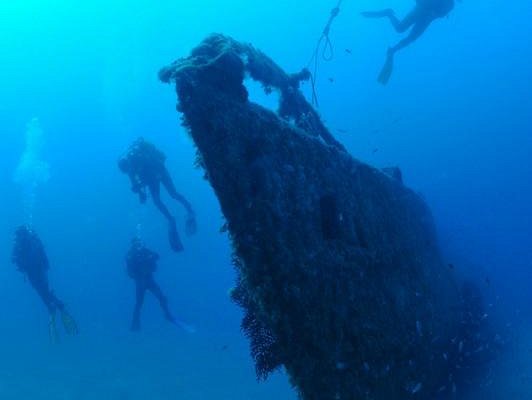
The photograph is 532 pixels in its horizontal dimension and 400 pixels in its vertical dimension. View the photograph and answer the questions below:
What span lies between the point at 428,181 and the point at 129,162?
57.8 feet

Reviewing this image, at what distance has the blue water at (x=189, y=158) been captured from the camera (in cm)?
2145

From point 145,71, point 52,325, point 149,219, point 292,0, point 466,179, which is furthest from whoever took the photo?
point 145,71

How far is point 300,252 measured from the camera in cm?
364

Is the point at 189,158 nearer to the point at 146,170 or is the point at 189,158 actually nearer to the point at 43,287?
the point at 146,170

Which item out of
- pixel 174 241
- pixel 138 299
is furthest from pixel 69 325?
pixel 174 241

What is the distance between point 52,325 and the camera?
12.8 metres

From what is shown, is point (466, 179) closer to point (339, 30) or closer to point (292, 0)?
point (339, 30)

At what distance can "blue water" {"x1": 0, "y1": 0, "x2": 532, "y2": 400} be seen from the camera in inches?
845

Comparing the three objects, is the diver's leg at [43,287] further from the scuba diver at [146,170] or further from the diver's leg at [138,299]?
the scuba diver at [146,170]

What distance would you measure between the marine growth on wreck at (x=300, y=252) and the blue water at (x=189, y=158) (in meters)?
6.33

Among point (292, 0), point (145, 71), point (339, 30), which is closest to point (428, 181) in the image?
point (339, 30)

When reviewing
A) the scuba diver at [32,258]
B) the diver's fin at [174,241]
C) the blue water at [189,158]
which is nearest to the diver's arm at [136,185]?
the diver's fin at [174,241]

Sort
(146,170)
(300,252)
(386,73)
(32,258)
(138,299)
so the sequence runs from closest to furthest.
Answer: (300,252), (386,73), (32,258), (146,170), (138,299)

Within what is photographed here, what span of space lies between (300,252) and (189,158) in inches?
3195
